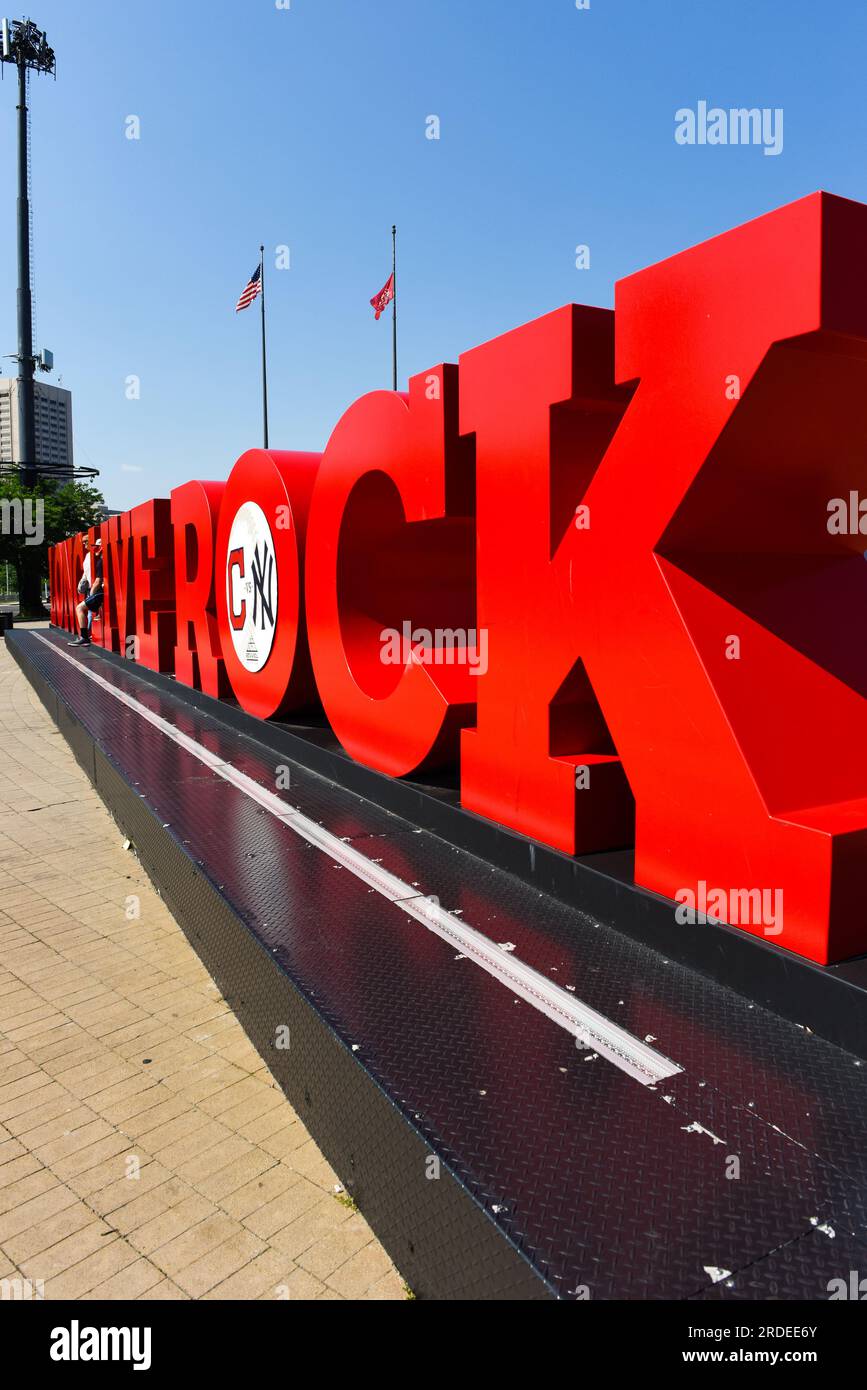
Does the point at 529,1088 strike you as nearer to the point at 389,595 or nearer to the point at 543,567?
the point at 543,567


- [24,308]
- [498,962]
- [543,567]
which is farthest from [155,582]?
[24,308]

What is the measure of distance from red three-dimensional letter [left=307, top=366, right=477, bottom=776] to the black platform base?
914 millimetres

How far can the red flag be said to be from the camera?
82.0 ft

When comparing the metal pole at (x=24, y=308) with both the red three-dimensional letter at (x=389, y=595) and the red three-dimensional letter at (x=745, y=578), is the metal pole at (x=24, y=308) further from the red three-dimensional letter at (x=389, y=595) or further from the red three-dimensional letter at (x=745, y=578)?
the red three-dimensional letter at (x=745, y=578)

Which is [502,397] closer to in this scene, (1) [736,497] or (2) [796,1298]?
(1) [736,497]

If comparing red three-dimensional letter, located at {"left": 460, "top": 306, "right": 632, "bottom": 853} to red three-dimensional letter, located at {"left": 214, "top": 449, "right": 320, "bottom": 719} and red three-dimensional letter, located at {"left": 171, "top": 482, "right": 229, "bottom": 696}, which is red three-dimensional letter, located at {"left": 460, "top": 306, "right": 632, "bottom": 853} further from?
red three-dimensional letter, located at {"left": 171, "top": 482, "right": 229, "bottom": 696}

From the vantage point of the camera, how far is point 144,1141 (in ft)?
9.90

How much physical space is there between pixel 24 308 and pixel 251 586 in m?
36.4

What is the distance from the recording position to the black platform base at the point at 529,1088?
1876 millimetres

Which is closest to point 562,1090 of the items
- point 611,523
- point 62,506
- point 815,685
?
point 815,685

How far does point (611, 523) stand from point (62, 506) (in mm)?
44950

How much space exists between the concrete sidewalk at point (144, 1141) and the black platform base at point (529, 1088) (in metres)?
0.15
